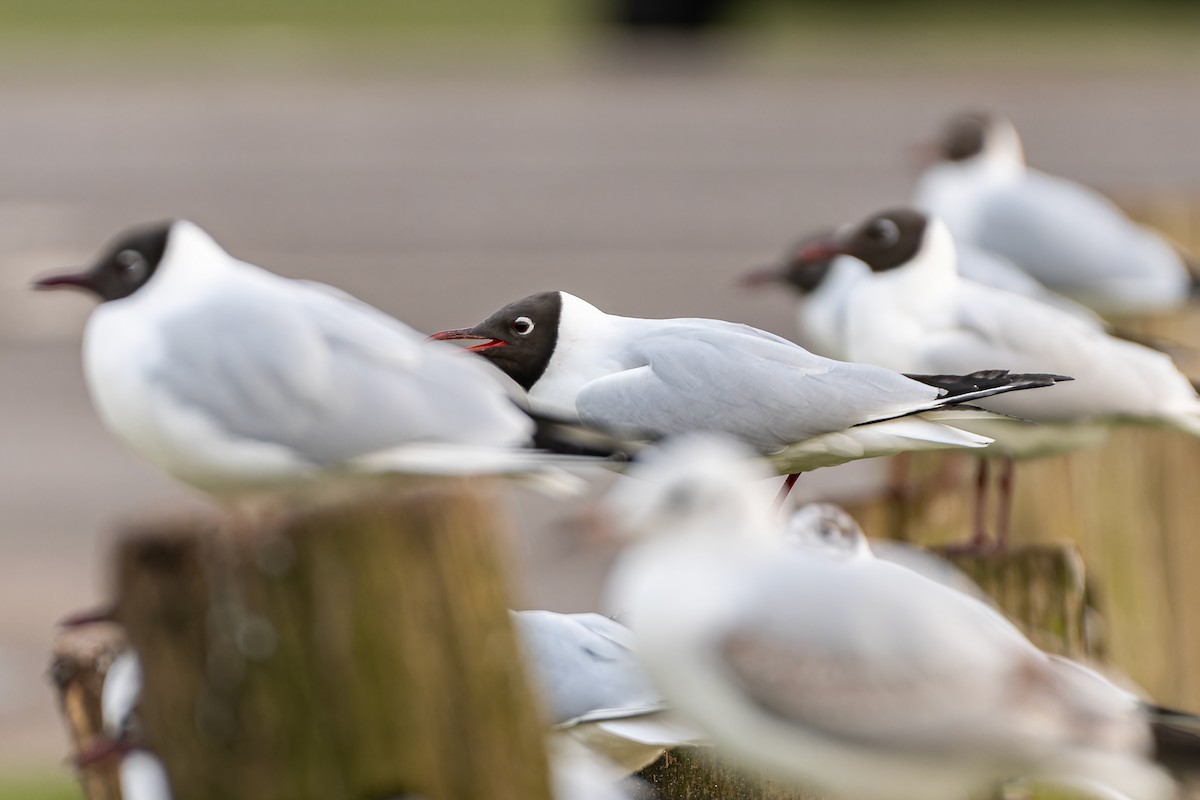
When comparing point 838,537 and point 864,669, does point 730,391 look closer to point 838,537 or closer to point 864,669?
point 838,537

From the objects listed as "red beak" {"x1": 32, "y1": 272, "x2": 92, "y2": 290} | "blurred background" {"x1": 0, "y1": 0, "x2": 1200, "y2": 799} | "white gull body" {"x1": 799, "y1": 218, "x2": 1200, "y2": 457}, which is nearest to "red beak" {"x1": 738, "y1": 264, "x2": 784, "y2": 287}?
"blurred background" {"x1": 0, "y1": 0, "x2": 1200, "y2": 799}

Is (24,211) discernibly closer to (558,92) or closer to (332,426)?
(558,92)

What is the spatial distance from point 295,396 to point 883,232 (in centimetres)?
215

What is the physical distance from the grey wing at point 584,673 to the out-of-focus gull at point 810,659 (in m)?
0.58

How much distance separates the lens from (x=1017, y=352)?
454cm

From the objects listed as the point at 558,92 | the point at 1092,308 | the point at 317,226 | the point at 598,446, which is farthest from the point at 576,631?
the point at 558,92

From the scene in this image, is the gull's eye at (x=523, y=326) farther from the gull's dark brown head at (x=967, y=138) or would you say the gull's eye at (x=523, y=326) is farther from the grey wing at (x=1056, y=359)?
the gull's dark brown head at (x=967, y=138)

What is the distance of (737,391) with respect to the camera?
11.8ft

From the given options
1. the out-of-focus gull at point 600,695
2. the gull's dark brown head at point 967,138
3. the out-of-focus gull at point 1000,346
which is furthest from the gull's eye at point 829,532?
the gull's dark brown head at point 967,138

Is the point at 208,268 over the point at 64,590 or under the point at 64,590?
over

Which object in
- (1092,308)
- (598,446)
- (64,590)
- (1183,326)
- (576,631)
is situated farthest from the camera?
(64,590)

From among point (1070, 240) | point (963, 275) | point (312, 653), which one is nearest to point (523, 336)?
point (312, 653)

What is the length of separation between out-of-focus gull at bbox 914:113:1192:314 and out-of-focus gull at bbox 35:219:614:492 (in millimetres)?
3684

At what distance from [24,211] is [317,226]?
2.23 m
